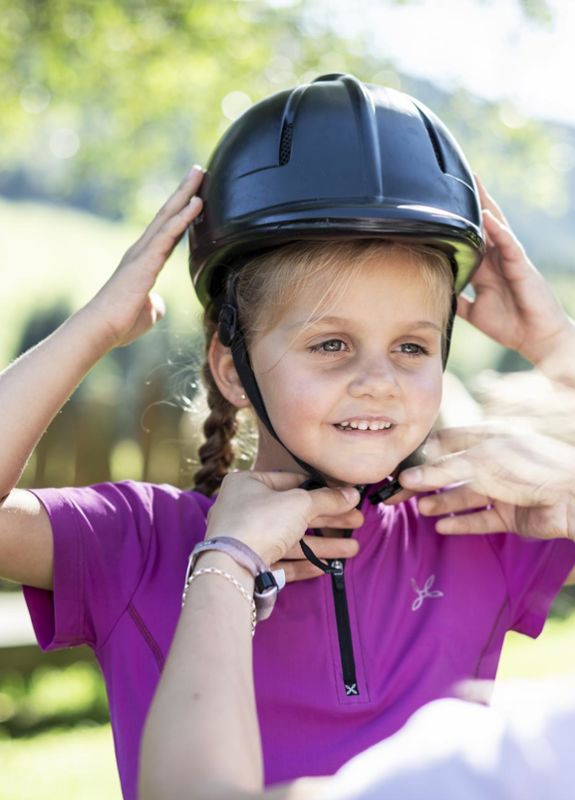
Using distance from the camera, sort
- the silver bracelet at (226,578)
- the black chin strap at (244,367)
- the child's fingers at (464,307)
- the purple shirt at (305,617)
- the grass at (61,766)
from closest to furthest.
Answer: the silver bracelet at (226,578)
the purple shirt at (305,617)
the black chin strap at (244,367)
the child's fingers at (464,307)
the grass at (61,766)

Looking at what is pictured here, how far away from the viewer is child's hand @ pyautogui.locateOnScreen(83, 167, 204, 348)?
2602mm

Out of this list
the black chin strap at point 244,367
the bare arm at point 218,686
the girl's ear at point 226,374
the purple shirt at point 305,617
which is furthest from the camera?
the girl's ear at point 226,374

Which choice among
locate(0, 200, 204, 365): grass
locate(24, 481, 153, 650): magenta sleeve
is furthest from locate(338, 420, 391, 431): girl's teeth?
locate(0, 200, 204, 365): grass

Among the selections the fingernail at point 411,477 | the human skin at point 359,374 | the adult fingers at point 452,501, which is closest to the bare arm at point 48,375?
the human skin at point 359,374

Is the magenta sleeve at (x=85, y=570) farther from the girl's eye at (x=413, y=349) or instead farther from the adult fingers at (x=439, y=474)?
the girl's eye at (x=413, y=349)

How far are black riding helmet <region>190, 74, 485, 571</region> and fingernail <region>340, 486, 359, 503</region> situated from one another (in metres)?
0.07

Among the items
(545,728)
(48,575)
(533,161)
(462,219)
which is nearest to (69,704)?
(48,575)

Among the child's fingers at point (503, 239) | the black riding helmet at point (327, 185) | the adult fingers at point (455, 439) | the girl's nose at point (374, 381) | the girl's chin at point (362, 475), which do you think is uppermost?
the black riding helmet at point (327, 185)

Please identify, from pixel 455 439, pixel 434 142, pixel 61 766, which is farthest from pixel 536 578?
pixel 61 766

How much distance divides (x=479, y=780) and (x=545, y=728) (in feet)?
0.33

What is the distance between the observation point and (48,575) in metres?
2.40

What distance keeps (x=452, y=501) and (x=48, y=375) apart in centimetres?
112

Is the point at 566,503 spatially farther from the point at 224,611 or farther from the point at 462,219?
the point at 224,611

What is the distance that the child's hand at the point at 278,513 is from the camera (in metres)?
2.16
